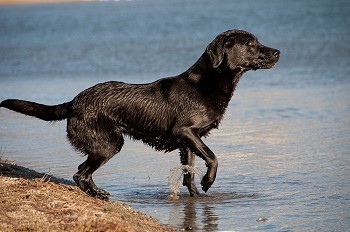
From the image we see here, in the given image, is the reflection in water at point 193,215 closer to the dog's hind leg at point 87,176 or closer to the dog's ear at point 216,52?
the dog's hind leg at point 87,176

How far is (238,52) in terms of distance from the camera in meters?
9.05

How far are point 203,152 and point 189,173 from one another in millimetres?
621

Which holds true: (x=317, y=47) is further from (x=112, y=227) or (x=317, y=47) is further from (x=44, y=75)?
(x=112, y=227)

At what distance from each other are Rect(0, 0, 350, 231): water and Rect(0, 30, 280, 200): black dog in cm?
63

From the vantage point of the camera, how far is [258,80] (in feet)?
59.3

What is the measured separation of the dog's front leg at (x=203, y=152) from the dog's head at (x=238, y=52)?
0.74 m

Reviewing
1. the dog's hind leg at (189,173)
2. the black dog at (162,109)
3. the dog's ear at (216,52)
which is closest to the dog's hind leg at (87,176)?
the black dog at (162,109)

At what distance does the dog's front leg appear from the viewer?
8.67 metres

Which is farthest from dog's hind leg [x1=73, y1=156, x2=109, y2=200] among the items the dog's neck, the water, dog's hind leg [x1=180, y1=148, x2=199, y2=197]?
the dog's neck

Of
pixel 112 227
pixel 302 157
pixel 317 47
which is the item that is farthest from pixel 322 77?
pixel 112 227

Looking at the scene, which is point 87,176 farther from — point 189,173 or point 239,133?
point 239,133

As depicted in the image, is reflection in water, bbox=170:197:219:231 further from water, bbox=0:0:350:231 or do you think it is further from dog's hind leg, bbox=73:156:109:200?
dog's hind leg, bbox=73:156:109:200

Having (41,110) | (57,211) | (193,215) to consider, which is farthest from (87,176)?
(57,211)

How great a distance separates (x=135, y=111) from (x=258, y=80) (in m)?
9.43
